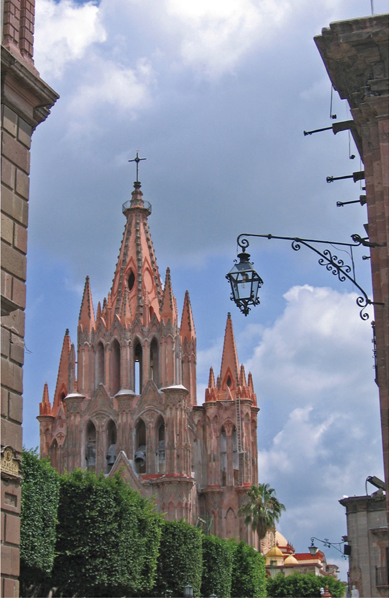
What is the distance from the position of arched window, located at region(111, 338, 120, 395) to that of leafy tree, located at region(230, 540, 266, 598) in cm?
1731

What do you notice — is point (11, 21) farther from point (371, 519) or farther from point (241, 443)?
point (241, 443)

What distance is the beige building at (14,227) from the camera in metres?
15.8

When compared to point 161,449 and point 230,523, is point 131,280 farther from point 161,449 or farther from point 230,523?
point 230,523

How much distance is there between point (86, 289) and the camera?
7344cm

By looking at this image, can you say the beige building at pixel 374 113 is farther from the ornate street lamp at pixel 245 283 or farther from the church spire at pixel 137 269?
the church spire at pixel 137 269

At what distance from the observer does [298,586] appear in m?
74.9

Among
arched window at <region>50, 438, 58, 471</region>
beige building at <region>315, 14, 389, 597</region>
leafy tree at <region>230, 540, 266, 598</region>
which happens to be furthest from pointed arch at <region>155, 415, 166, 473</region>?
beige building at <region>315, 14, 389, 597</region>

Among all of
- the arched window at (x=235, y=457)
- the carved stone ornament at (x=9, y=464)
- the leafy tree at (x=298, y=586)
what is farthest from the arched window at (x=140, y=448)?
the carved stone ornament at (x=9, y=464)

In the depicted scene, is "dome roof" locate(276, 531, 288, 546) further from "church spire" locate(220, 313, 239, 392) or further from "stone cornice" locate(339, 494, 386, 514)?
"stone cornice" locate(339, 494, 386, 514)

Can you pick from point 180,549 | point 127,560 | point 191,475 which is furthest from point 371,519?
point 191,475

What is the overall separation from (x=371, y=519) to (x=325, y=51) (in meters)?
33.7

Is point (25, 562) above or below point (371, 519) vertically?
below

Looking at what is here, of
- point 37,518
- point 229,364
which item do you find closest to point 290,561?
point 229,364

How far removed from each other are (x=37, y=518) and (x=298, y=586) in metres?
47.3
